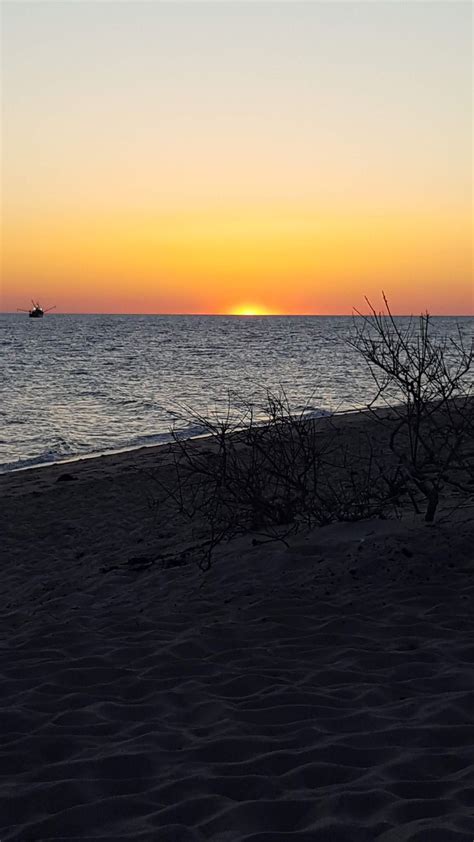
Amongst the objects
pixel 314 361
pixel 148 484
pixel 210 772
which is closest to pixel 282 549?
pixel 210 772

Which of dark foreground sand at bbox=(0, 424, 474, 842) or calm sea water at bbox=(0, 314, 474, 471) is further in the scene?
calm sea water at bbox=(0, 314, 474, 471)

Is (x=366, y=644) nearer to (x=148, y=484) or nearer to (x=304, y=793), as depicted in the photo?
(x=304, y=793)

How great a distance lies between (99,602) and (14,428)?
16.3 meters

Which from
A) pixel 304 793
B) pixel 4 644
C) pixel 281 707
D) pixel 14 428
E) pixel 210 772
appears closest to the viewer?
pixel 304 793

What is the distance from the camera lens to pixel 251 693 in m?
4.71

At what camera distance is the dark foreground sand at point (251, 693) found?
340cm

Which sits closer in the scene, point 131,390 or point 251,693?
point 251,693

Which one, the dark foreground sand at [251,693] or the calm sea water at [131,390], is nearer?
the dark foreground sand at [251,693]

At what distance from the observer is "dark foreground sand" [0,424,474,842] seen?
340 centimetres

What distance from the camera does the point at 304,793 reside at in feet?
11.5

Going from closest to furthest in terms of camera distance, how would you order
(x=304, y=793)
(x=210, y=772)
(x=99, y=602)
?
(x=304, y=793) → (x=210, y=772) → (x=99, y=602)

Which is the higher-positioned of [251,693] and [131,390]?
[131,390]

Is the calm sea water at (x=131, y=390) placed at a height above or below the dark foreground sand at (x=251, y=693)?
above

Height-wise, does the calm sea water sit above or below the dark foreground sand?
above
